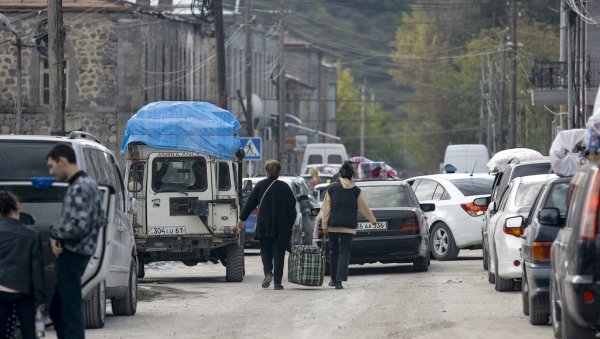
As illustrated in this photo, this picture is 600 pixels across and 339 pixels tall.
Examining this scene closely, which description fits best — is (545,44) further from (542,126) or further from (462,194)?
(462,194)

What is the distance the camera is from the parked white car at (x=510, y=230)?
17.1 metres

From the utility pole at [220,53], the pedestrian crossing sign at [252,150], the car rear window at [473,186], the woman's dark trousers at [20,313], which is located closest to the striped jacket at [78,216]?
the woman's dark trousers at [20,313]

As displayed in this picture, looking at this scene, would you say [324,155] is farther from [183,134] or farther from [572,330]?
[572,330]

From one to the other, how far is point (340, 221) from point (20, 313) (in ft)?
28.8

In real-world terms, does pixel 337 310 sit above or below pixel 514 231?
below

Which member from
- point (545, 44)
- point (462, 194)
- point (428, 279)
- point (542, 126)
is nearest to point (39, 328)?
point (428, 279)

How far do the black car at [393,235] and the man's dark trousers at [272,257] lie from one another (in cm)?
215

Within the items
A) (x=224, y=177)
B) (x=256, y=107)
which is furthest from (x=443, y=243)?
(x=256, y=107)

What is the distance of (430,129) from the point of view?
106812 millimetres

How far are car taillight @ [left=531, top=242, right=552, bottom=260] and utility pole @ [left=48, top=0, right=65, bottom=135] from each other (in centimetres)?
1305

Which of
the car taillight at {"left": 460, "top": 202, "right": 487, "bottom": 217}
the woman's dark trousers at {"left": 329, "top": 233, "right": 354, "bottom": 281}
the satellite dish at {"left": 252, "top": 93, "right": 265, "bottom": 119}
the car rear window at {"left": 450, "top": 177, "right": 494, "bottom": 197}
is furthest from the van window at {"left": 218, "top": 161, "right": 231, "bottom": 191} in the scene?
the satellite dish at {"left": 252, "top": 93, "right": 265, "bottom": 119}

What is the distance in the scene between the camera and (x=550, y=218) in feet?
40.6

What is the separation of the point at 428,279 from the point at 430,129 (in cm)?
8616

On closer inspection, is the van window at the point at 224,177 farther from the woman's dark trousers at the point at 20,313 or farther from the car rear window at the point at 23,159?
the woman's dark trousers at the point at 20,313
